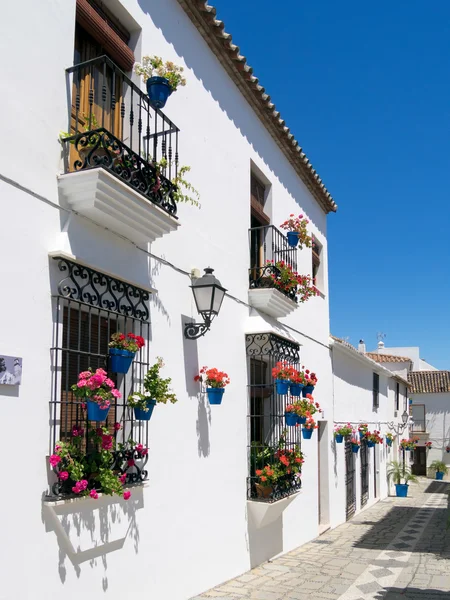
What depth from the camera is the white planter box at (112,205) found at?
4336 millimetres

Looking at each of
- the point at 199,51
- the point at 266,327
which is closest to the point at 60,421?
the point at 266,327

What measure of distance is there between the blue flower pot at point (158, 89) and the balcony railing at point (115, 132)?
0.09m

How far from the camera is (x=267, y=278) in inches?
317

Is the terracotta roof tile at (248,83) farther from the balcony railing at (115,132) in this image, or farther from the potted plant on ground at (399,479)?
the potted plant on ground at (399,479)

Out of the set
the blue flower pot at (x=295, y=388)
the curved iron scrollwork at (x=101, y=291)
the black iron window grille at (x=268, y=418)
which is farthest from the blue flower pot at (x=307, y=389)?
the curved iron scrollwork at (x=101, y=291)

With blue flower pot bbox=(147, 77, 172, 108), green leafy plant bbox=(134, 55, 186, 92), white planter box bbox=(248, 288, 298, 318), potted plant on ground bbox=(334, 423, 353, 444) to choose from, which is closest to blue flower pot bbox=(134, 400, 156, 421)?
blue flower pot bbox=(147, 77, 172, 108)

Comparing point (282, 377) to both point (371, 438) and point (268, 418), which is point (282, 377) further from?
point (371, 438)

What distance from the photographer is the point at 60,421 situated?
13.9ft

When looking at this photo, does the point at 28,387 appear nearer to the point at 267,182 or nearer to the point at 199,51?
the point at 199,51

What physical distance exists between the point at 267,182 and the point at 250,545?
A: 5.07 metres

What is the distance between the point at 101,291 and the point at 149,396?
0.94 meters

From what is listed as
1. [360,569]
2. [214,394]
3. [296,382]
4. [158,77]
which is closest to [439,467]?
[360,569]

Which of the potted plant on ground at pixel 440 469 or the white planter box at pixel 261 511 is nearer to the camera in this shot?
the white planter box at pixel 261 511

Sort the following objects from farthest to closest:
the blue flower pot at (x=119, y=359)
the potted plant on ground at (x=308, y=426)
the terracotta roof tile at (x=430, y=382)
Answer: the terracotta roof tile at (x=430, y=382) < the potted plant on ground at (x=308, y=426) < the blue flower pot at (x=119, y=359)
